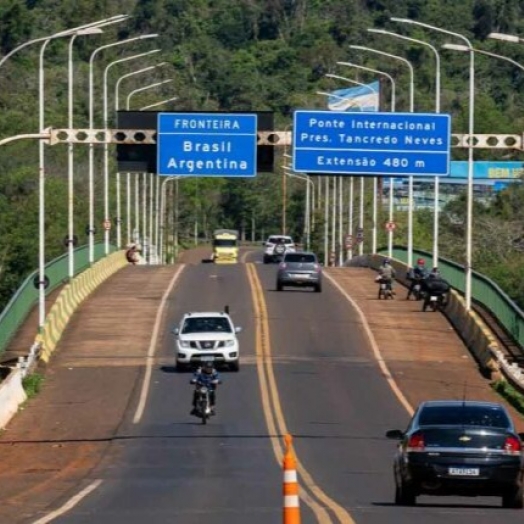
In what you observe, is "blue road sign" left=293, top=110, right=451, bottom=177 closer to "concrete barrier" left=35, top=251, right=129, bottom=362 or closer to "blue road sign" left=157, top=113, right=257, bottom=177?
"blue road sign" left=157, top=113, right=257, bottom=177

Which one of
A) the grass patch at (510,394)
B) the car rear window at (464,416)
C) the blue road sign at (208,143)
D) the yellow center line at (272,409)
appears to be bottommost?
the grass patch at (510,394)

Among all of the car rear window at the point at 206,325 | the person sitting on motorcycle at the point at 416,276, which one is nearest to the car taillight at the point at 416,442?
the car rear window at the point at 206,325

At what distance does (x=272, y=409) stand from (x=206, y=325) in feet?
28.5

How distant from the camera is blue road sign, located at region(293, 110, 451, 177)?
51.1 metres

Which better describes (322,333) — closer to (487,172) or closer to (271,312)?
(271,312)

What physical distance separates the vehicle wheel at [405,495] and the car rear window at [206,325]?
2652 cm

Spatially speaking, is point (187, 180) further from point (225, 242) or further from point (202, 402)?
point (202, 402)

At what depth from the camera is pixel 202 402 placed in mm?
40562

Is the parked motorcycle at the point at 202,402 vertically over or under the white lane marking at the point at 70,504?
under

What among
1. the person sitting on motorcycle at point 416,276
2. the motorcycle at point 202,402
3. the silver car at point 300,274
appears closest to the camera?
the motorcycle at point 202,402

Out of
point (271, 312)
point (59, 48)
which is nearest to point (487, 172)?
point (59, 48)

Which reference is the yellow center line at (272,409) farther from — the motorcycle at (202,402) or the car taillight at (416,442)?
the motorcycle at (202,402)

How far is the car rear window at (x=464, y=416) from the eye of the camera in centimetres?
2423

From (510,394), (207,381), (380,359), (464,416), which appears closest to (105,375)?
(380,359)
